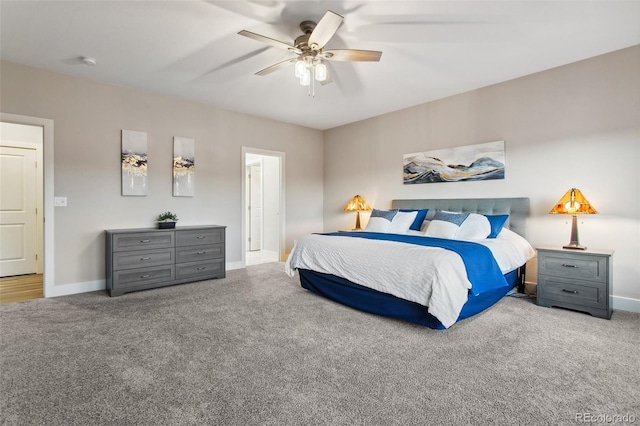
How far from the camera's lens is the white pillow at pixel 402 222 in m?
4.39

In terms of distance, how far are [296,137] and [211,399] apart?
519 centimetres

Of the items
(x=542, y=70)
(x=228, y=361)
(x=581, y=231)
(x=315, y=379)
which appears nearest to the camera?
(x=315, y=379)

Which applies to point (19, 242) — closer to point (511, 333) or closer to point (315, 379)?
point (315, 379)

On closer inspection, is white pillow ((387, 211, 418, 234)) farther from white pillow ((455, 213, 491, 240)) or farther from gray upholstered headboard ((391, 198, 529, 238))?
white pillow ((455, 213, 491, 240))

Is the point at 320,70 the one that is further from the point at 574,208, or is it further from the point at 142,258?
the point at 142,258

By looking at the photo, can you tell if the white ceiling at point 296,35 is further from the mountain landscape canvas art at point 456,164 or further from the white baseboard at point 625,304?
the white baseboard at point 625,304

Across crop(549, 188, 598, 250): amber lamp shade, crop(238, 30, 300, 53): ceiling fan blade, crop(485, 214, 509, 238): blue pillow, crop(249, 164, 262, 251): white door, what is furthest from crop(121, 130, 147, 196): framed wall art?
crop(549, 188, 598, 250): amber lamp shade

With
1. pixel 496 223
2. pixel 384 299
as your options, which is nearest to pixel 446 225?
pixel 496 223

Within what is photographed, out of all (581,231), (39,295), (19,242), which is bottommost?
(39,295)

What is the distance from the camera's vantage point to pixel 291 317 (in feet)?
9.98

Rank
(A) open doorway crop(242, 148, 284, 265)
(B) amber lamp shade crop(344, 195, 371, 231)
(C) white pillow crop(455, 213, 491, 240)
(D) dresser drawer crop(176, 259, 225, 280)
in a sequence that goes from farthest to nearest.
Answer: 1. (A) open doorway crop(242, 148, 284, 265)
2. (B) amber lamp shade crop(344, 195, 371, 231)
3. (D) dresser drawer crop(176, 259, 225, 280)
4. (C) white pillow crop(455, 213, 491, 240)

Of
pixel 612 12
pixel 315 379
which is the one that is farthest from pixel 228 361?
pixel 612 12

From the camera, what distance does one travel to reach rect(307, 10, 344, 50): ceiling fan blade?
2.22 metres

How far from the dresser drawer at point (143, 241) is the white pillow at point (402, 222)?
10.0 ft
